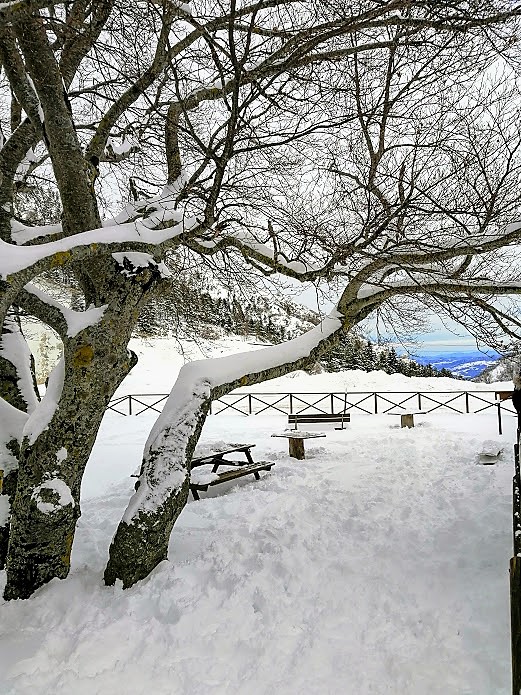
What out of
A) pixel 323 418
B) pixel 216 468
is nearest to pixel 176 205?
pixel 216 468

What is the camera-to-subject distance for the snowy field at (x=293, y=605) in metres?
3.22

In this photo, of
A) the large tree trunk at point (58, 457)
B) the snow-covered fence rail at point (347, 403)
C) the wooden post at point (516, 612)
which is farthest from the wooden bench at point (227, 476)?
the snow-covered fence rail at point (347, 403)

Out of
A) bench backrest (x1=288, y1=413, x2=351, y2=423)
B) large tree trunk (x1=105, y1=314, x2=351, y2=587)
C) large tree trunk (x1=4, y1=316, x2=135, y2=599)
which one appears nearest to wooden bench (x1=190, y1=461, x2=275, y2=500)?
large tree trunk (x1=105, y1=314, x2=351, y2=587)

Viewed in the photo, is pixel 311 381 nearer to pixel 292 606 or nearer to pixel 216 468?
pixel 216 468

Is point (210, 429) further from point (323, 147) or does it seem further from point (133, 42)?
point (133, 42)

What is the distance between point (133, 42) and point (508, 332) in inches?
175

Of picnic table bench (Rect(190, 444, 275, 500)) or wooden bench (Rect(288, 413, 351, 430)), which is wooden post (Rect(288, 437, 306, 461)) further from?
wooden bench (Rect(288, 413, 351, 430))

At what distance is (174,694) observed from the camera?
3.09 metres

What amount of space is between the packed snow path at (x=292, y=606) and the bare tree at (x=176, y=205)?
511 millimetres

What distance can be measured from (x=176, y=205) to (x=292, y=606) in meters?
3.53

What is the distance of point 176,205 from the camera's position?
4.62 metres

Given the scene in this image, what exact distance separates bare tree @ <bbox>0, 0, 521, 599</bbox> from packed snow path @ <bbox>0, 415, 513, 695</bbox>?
511 mm

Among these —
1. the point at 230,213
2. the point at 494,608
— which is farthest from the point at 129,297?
the point at 494,608

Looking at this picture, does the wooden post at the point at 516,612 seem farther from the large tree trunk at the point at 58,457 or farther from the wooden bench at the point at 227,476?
the wooden bench at the point at 227,476
